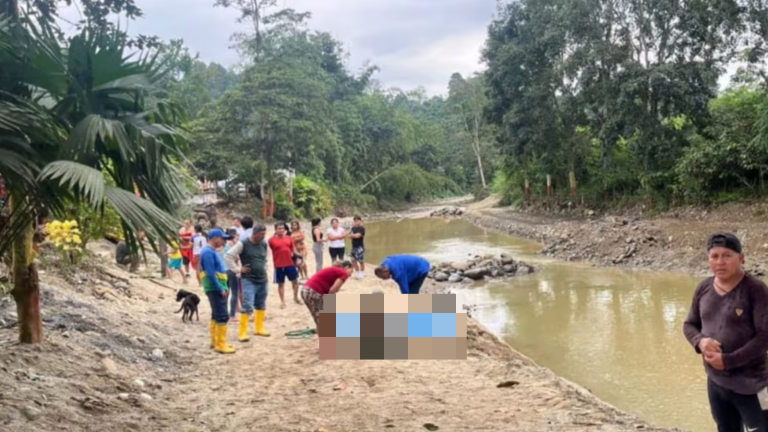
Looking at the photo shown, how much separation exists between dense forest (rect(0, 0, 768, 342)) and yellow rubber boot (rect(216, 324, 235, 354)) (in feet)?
5.74

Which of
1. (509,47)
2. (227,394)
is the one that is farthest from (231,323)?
(509,47)

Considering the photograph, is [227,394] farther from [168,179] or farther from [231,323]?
[231,323]

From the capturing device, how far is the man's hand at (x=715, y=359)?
9.89 feet

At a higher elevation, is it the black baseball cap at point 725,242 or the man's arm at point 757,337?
the black baseball cap at point 725,242

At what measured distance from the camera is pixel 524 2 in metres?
27.6

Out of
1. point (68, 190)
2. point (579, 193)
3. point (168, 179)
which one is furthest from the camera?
point (579, 193)

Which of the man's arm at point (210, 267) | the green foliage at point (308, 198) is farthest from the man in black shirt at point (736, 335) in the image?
the green foliage at point (308, 198)

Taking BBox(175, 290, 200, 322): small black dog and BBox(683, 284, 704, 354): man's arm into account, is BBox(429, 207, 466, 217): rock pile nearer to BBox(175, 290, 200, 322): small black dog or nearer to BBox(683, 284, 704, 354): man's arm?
BBox(175, 290, 200, 322): small black dog

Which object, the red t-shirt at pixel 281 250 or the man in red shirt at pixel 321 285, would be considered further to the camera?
the red t-shirt at pixel 281 250

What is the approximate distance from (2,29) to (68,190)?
1192 millimetres

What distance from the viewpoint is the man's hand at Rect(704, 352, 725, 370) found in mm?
3014

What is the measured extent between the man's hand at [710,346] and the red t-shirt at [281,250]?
689cm

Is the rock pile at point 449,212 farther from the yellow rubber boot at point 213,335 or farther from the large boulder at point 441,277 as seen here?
the yellow rubber boot at point 213,335

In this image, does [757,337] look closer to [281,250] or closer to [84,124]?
[84,124]
